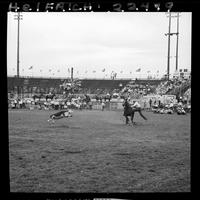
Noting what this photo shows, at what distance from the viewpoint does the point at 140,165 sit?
11.4ft

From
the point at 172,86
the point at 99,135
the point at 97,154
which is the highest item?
the point at 172,86

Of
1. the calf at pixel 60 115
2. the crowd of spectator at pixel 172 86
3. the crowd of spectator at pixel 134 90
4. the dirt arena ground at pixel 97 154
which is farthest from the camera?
the crowd of spectator at pixel 134 90

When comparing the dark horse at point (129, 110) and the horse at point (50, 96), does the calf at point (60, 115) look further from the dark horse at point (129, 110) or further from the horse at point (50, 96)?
the dark horse at point (129, 110)

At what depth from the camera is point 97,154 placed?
11.5ft

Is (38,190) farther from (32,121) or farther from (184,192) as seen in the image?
(184,192)

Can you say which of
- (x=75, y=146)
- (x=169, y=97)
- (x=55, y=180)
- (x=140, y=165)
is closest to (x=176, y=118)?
(x=169, y=97)

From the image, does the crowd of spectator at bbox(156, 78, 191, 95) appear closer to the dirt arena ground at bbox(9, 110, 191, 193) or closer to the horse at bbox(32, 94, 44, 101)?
the dirt arena ground at bbox(9, 110, 191, 193)

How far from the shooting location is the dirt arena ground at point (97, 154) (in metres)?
3.26

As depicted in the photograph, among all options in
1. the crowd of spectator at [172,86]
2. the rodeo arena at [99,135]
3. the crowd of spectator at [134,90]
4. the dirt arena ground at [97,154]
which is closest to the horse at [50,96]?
the rodeo arena at [99,135]

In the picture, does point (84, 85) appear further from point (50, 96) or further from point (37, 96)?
point (37, 96)

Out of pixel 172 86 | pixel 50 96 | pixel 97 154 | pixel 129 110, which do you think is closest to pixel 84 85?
pixel 50 96

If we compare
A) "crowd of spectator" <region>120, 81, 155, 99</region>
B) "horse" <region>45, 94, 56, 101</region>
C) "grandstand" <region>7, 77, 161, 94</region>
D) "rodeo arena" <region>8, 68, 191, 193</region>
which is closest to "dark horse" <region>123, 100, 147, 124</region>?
"rodeo arena" <region>8, 68, 191, 193</region>

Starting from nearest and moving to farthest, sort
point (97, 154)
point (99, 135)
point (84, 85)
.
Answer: point (97, 154), point (99, 135), point (84, 85)

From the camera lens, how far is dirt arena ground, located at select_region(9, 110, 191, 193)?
128 inches
